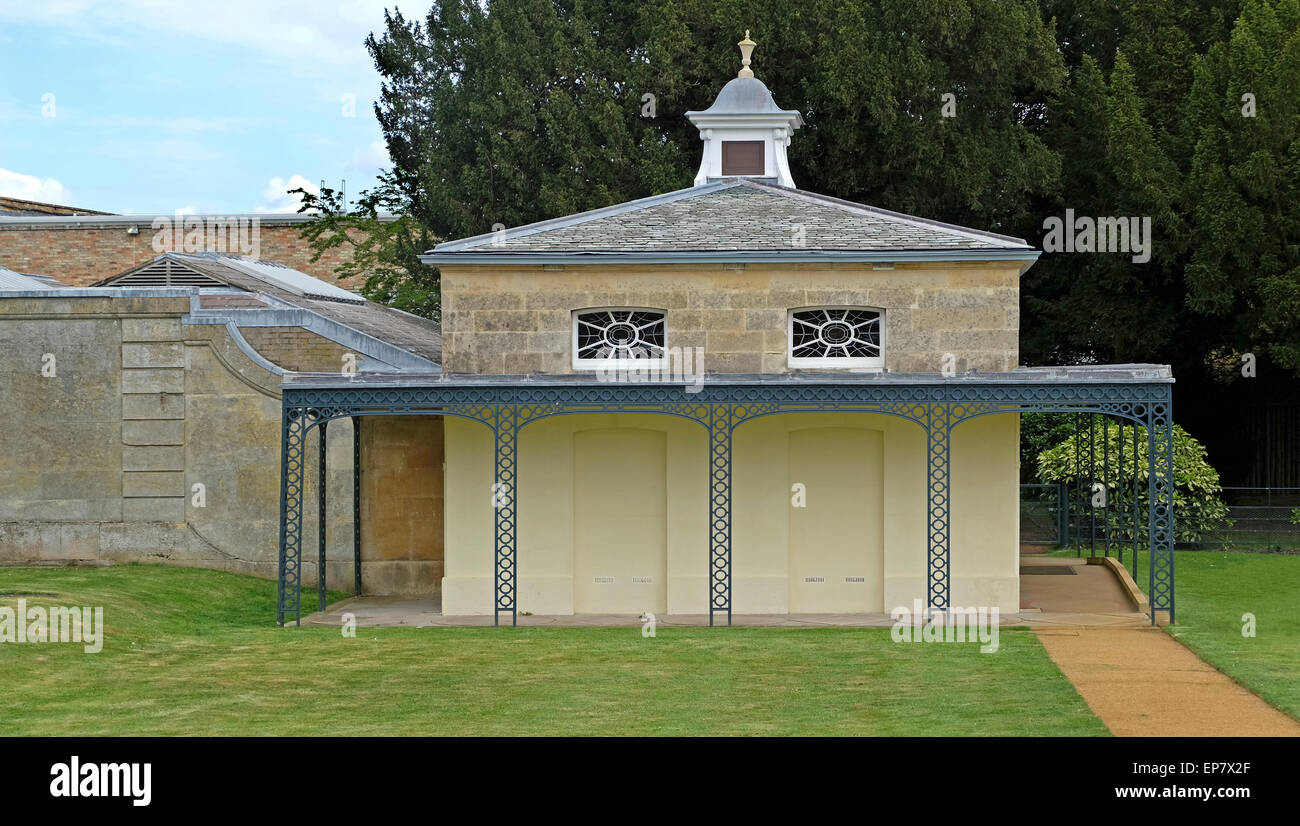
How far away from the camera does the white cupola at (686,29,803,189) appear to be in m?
27.2

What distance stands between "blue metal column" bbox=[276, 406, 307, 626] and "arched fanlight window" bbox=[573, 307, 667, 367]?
412 centimetres

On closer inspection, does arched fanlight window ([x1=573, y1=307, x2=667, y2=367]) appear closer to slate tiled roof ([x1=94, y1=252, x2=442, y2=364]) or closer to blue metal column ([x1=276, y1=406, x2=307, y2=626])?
slate tiled roof ([x1=94, y1=252, x2=442, y2=364])

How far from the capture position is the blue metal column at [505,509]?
2197cm

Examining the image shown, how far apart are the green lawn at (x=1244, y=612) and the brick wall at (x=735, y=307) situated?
14.9 feet

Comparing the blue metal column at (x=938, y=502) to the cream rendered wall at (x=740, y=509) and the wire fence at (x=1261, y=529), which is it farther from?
the wire fence at (x=1261, y=529)

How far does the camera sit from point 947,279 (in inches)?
899

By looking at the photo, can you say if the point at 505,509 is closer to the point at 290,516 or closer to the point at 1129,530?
the point at 290,516

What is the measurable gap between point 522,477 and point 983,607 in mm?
6685

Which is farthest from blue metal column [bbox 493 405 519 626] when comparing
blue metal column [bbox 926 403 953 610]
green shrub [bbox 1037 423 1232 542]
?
green shrub [bbox 1037 423 1232 542]

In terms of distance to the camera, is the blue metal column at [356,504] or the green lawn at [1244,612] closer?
the green lawn at [1244,612]

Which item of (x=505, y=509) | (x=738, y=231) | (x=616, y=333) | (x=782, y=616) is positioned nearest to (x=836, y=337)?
(x=738, y=231)

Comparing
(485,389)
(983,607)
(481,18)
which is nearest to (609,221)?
(485,389)

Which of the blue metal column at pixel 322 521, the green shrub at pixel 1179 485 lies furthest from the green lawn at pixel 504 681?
the green shrub at pixel 1179 485

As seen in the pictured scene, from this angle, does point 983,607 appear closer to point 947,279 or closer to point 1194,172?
point 947,279
